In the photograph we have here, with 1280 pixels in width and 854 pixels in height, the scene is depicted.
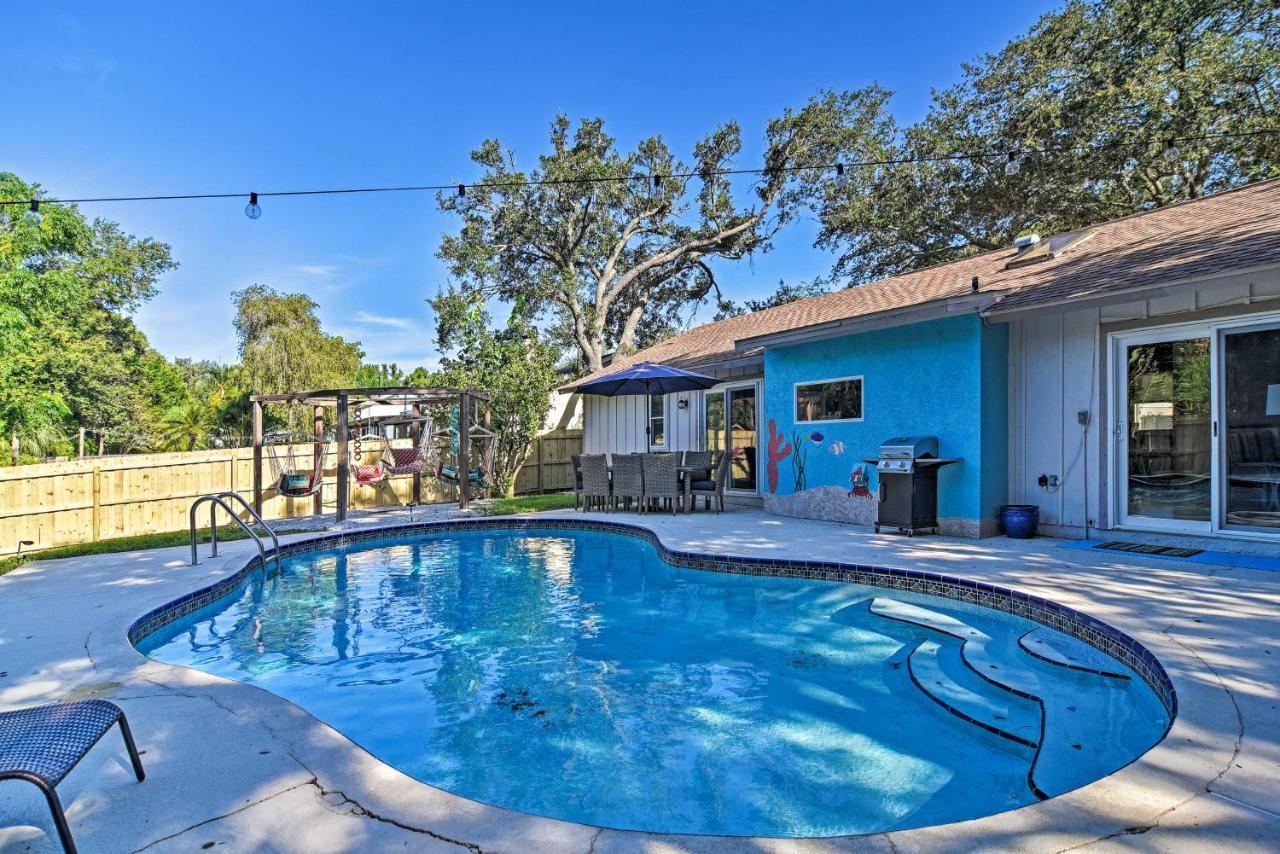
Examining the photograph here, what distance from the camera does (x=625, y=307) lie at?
26.6 metres

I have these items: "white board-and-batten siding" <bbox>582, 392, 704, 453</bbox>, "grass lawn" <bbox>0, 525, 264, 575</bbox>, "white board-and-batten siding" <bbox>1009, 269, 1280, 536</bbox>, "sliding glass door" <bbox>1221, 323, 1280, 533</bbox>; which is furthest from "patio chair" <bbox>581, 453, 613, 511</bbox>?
"sliding glass door" <bbox>1221, 323, 1280, 533</bbox>

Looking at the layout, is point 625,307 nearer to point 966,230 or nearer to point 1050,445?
point 966,230

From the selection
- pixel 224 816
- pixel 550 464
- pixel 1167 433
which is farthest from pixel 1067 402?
pixel 550 464

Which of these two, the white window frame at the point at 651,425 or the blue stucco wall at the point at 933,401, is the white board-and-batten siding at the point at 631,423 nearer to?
the white window frame at the point at 651,425

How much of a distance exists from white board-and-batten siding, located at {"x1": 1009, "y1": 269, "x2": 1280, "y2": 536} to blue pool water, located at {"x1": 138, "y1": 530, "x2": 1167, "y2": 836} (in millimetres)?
3064

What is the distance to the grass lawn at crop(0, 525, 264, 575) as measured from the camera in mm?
7426

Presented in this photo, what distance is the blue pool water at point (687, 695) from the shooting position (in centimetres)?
269

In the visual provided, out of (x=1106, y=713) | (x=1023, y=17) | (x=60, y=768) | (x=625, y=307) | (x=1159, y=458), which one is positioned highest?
(x=1023, y=17)

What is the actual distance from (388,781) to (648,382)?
8.66 m

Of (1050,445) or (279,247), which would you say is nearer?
(1050,445)

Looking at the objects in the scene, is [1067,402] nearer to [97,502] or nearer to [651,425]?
[651,425]

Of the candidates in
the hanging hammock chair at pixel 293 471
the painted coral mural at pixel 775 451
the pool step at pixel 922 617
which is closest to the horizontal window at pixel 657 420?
the painted coral mural at pixel 775 451

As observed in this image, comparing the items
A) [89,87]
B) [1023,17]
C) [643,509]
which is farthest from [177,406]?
[1023,17]

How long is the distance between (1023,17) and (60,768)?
2083 cm
